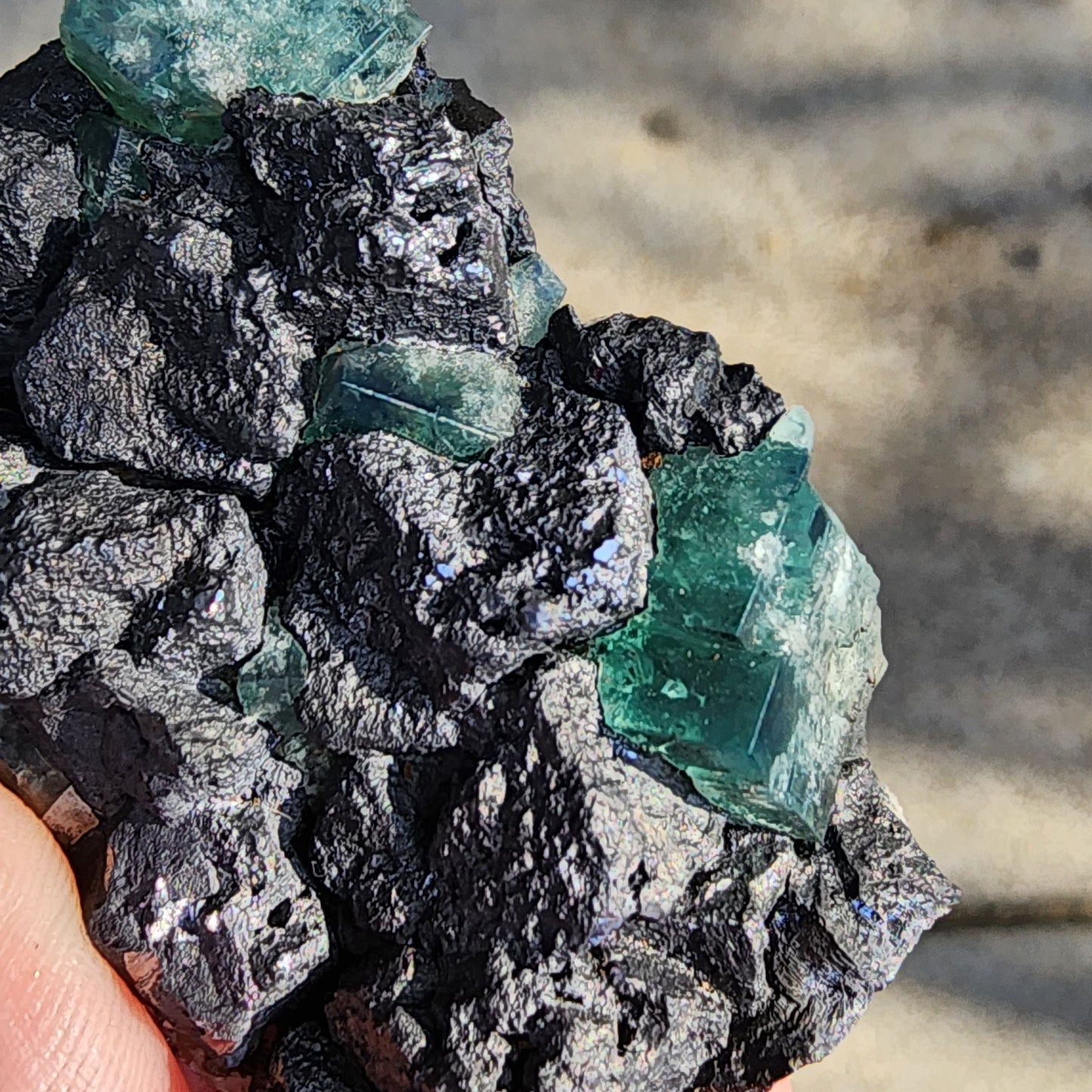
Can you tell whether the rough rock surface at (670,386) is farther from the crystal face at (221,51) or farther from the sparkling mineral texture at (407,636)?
the crystal face at (221,51)

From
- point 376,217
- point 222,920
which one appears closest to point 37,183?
point 376,217

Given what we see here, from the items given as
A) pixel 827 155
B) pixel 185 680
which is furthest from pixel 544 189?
pixel 185 680

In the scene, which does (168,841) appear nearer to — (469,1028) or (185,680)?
Answer: (185,680)

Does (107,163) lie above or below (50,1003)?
above

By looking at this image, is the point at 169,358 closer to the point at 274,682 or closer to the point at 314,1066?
the point at 274,682

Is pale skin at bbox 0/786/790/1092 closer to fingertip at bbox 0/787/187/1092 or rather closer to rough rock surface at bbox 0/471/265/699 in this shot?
fingertip at bbox 0/787/187/1092

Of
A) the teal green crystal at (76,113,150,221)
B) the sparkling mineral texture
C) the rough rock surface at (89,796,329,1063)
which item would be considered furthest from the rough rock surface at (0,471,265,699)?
the teal green crystal at (76,113,150,221)

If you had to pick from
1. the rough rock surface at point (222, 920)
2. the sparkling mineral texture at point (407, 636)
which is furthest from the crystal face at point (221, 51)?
the rough rock surface at point (222, 920)
